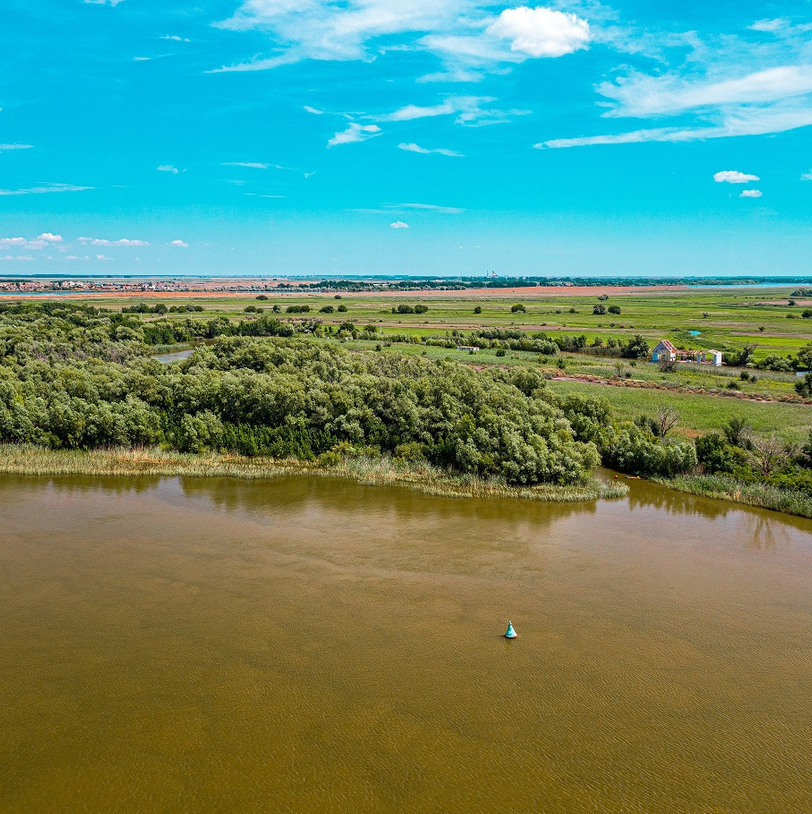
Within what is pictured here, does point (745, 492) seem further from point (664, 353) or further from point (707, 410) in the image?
point (664, 353)

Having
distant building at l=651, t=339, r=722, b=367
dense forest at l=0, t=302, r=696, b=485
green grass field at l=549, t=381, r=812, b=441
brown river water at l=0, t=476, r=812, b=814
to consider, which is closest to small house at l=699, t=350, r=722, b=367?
distant building at l=651, t=339, r=722, b=367

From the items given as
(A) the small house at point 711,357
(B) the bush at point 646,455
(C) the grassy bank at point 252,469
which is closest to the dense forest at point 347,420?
(B) the bush at point 646,455

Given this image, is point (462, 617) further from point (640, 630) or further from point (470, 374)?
point (470, 374)

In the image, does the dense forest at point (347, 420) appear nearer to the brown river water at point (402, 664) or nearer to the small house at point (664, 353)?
the brown river water at point (402, 664)

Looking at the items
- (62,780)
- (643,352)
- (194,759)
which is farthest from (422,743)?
(643,352)

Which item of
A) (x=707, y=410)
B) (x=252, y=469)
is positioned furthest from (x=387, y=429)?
(x=707, y=410)

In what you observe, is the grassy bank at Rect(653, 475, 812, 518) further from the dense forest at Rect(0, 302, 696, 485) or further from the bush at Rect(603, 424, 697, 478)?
the dense forest at Rect(0, 302, 696, 485)

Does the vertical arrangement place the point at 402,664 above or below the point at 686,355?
below
